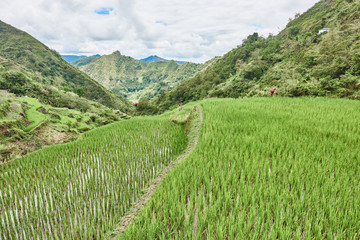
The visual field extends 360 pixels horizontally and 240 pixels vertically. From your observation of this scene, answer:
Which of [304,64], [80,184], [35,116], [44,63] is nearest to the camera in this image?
[80,184]

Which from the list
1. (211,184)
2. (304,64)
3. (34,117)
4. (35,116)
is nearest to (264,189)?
(211,184)

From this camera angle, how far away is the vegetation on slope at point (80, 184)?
120 inches

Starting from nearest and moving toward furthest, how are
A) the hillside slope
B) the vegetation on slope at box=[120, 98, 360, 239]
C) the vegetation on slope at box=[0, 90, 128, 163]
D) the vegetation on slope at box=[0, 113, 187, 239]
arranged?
the vegetation on slope at box=[120, 98, 360, 239], the vegetation on slope at box=[0, 113, 187, 239], the vegetation on slope at box=[0, 90, 128, 163], the hillside slope

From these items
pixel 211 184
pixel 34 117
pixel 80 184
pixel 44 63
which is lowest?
pixel 80 184

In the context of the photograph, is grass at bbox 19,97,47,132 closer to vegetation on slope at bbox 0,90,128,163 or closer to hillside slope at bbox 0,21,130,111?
vegetation on slope at bbox 0,90,128,163

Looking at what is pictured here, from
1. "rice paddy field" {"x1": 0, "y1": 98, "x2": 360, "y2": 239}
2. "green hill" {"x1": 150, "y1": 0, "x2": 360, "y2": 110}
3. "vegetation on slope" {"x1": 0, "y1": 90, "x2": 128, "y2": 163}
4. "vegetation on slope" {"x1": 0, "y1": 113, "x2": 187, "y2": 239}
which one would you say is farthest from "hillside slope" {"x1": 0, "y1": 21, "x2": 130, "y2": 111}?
"rice paddy field" {"x1": 0, "y1": 98, "x2": 360, "y2": 239}

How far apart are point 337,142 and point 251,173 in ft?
8.40

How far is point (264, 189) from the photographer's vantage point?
7.65ft

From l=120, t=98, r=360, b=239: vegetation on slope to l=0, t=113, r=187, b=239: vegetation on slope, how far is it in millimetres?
1445

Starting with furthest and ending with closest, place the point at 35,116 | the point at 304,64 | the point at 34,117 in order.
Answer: the point at 304,64 < the point at 35,116 < the point at 34,117

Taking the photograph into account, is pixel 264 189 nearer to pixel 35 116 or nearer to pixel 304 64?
pixel 35 116

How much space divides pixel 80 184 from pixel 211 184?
3554mm

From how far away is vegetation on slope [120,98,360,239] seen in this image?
5.73 ft

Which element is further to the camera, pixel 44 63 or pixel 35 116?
pixel 44 63
